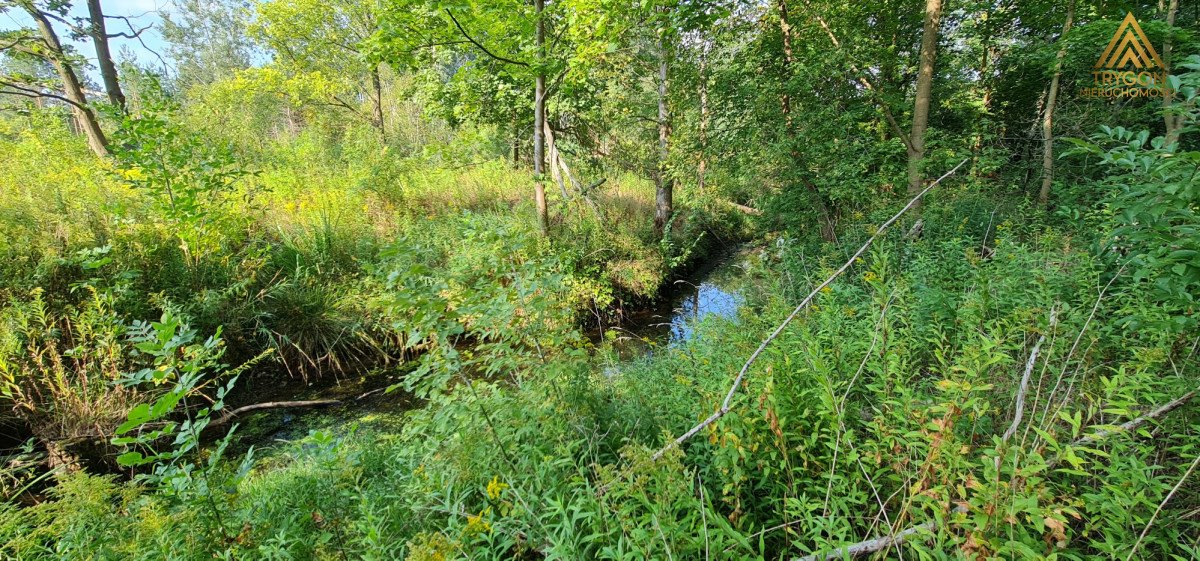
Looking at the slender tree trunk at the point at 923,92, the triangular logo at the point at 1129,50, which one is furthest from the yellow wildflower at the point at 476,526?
the triangular logo at the point at 1129,50

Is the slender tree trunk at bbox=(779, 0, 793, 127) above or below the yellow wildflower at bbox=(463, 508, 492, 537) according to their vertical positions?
above

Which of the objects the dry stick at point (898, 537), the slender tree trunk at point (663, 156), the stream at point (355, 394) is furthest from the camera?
the slender tree trunk at point (663, 156)

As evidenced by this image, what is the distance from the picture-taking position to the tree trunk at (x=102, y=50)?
6.99m

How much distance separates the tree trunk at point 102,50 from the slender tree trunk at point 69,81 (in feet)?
1.07

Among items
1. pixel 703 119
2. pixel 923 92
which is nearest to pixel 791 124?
pixel 703 119

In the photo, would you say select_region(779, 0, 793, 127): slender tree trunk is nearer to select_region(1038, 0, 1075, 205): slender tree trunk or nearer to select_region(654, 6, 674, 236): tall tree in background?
select_region(654, 6, 674, 236): tall tree in background

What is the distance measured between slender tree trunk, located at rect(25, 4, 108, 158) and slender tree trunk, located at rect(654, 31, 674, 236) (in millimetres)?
7876

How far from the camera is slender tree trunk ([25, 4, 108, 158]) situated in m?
6.27

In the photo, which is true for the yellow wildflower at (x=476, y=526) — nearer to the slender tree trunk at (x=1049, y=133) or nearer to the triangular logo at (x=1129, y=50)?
the slender tree trunk at (x=1049, y=133)

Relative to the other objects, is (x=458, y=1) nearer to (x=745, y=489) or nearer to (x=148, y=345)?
(x=148, y=345)

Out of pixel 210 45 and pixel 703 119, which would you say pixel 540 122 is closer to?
pixel 703 119

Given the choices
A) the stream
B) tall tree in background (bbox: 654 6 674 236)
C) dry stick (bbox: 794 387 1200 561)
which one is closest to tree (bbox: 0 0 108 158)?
the stream

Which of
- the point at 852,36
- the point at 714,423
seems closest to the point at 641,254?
the point at 852,36

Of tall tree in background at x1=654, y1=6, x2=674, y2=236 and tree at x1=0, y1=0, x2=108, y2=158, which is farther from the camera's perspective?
tall tree in background at x1=654, y1=6, x2=674, y2=236
